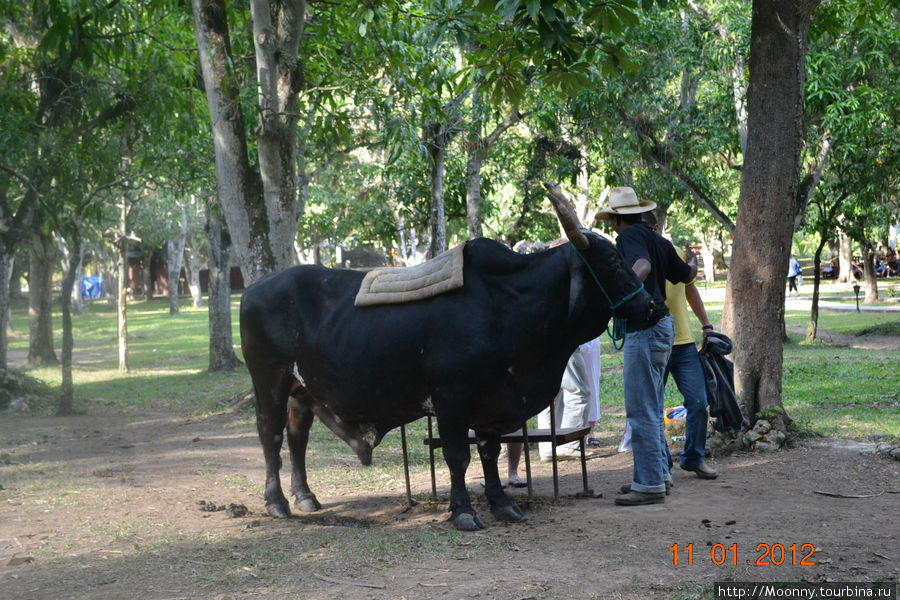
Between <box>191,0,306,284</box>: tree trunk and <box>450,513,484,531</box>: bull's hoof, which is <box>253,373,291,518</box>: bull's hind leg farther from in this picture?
<box>191,0,306,284</box>: tree trunk

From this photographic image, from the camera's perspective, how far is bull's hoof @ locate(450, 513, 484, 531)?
624cm

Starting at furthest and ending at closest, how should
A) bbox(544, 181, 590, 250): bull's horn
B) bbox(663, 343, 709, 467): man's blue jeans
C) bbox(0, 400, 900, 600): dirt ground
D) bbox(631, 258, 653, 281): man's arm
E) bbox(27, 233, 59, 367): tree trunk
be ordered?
bbox(27, 233, 59, 367): tree trunk → bbox(663, 343, 709, 467): man's blue jeans → bbox(631, 258, 653, 281): man's arm → bbox(544, 181, 590, 250): bull's horn → bbox(0, 400, 900, 600): dirt ground

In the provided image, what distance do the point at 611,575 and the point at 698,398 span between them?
2.82 metres

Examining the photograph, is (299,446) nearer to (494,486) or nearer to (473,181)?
(494,486)

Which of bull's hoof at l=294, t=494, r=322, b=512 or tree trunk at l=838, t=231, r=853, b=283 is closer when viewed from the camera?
bull's hoof at l=294, t=494, r=322, b=512

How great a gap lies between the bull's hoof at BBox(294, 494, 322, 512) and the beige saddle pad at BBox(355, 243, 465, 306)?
1.72 meters

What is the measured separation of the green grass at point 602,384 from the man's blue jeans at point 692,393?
1.97 m

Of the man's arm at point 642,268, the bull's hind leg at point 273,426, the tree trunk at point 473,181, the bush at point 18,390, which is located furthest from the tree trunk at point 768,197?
the bush at point 18,390

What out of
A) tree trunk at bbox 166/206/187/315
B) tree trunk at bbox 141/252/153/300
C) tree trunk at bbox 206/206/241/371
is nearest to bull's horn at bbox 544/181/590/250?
tree trunk at bbox 206/206/241/371

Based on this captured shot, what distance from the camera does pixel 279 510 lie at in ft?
23.2

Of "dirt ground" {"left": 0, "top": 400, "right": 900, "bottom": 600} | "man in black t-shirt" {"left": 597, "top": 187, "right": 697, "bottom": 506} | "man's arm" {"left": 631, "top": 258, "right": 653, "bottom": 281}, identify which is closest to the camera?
"dirt ground" {"left": 0, "top": 400, "right": 900, "bottom": 600}

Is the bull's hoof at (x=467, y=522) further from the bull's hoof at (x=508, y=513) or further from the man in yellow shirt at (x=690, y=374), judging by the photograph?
the man in yellow shirt at (x=690, y=374)

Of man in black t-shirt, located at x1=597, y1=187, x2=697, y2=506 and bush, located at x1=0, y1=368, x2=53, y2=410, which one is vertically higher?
man in black t-shirt, located at x1=597, y1=187, x2=697, y2=506

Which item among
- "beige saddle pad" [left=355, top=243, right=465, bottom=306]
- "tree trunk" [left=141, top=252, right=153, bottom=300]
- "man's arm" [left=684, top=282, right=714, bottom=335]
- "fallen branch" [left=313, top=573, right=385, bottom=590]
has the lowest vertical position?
"fallen branch" [left=313, top=573, right=385, bottom=590]
